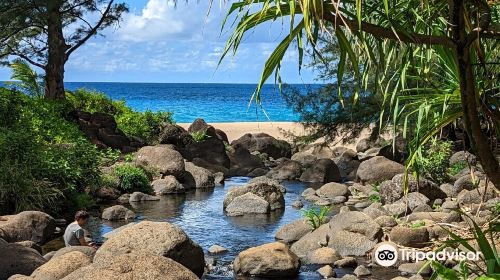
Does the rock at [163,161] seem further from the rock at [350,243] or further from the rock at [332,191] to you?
the rock at [350,243]

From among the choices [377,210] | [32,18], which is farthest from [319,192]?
[32,18]

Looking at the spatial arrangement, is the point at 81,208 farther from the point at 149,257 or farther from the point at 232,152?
the point at 232,152

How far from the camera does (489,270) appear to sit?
4.10m

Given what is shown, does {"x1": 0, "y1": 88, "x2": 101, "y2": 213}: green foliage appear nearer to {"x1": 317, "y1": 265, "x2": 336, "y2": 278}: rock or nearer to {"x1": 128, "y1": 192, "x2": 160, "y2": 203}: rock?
{"x1": 128, "y1": 192, "x2": 160, "y2": 203}: rock

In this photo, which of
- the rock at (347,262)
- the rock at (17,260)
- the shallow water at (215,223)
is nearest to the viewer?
the rock at (17,260)

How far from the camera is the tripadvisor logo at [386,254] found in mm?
12008

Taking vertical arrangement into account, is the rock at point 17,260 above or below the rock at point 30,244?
above

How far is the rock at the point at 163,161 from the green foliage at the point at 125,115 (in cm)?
557

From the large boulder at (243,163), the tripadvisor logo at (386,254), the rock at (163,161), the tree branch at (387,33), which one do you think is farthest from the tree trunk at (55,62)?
the tree branch at (387,33)

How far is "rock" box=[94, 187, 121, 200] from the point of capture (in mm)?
19359

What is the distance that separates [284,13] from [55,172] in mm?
14258

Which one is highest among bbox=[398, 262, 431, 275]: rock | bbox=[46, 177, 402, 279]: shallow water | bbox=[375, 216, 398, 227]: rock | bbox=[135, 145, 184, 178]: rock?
bbox=[135, 145, 184, 178]: rock

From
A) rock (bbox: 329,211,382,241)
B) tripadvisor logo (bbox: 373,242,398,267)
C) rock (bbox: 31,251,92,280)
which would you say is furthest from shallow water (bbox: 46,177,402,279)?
rock (bbox: 31,251,92,280)

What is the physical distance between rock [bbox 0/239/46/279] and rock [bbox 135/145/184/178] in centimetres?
1219
